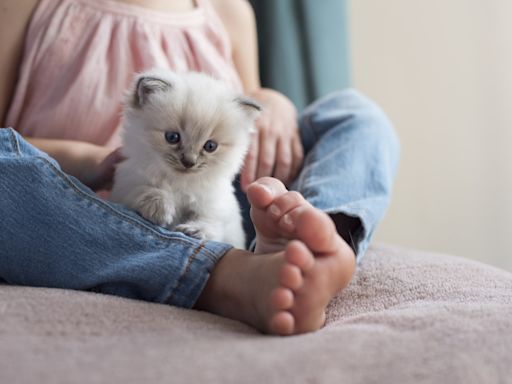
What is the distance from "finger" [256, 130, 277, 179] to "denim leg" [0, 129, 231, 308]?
0.42 m

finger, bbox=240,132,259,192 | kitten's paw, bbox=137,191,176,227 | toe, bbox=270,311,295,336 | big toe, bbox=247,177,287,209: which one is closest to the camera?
toe, bbox=270,311,295,336

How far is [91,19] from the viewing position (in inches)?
52.5

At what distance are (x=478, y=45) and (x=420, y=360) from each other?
60.8 inches

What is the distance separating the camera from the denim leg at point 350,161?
3.41ft

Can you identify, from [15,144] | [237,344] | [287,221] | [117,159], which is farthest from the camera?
[117,159]

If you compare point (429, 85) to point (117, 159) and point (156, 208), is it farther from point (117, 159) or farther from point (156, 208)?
point (156, 208)

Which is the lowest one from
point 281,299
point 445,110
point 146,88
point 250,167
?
point 445,110

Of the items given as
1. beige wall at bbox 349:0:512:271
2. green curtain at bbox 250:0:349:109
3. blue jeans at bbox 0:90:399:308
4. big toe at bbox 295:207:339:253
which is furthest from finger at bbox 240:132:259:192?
beige wall at bbox 349:0:512:271

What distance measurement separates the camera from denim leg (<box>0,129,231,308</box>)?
2.67 feet

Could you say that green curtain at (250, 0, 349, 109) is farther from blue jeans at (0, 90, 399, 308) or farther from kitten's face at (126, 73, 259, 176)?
blue jeans at (0, 90, 399, 308)

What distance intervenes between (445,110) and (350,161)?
99 cm

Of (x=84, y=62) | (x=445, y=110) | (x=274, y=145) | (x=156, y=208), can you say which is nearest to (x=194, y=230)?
(x=156, y=208)

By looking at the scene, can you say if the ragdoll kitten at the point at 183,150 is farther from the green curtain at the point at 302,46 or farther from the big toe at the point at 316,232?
the green curtain at the point at 302,46

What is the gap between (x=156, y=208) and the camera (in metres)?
0.92
